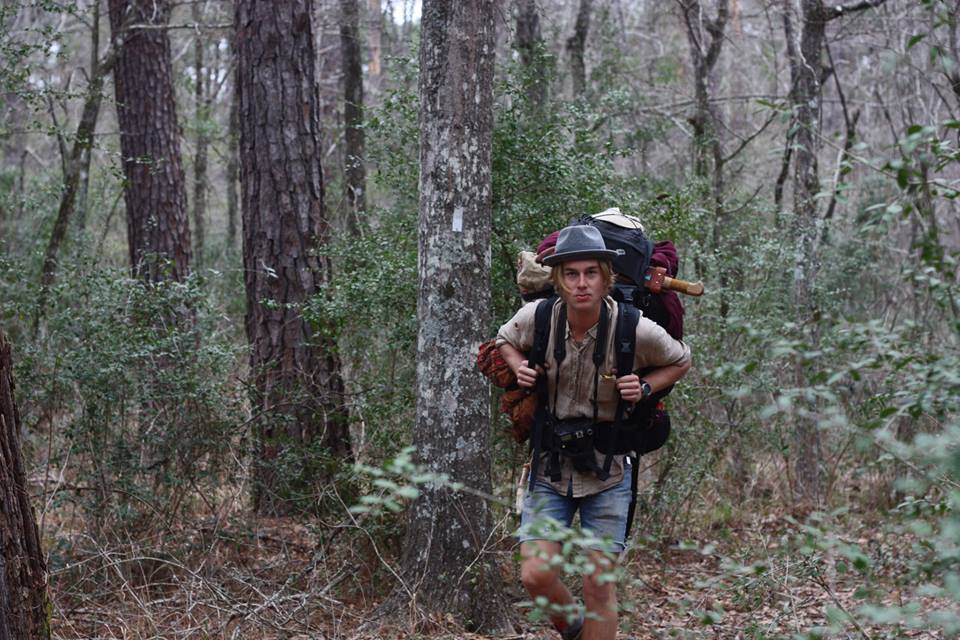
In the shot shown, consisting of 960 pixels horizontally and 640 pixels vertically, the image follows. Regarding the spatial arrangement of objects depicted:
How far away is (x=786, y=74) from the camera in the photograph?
89.6ft

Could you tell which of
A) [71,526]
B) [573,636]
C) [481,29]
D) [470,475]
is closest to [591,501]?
[573,636]

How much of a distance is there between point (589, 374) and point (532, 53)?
15.3 ft

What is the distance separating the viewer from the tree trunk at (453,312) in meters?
5.91

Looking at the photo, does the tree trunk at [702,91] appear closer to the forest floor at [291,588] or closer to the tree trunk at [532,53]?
the tree trunk at [532,53]

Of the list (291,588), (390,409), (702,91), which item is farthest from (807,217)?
(291,588)

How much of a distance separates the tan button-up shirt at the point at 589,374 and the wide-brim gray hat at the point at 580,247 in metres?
0.22

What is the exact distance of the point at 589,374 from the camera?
4785mm

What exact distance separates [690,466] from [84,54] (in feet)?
90.7

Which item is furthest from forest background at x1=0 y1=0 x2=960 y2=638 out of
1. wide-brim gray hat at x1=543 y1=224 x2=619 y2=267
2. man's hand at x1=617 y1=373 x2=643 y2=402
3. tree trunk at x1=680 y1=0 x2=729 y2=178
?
tree trunk at x1=680 y1=0 x2=729 y2=178

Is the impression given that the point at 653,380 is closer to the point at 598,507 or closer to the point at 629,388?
the point at 629,388

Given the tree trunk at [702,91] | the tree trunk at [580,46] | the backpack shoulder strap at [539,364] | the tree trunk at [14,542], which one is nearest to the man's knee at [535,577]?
the backpack shoulder strap at [539,364]

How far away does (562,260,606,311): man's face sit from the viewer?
470 centimetres

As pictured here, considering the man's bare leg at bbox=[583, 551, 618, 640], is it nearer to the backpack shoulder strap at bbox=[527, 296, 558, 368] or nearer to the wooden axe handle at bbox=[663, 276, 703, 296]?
the backpack shoulder strap at bbox=[527, 296, 558, 368]

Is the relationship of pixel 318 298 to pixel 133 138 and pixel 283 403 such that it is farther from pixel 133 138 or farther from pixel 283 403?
pixel 133 138
